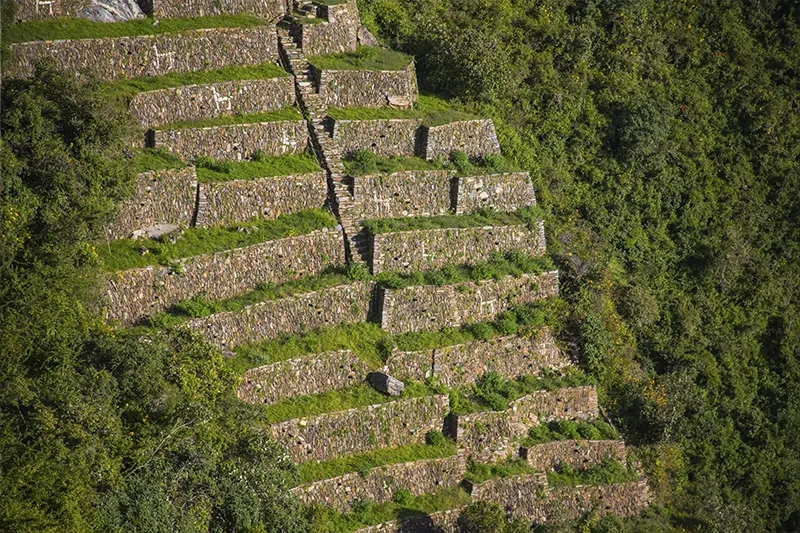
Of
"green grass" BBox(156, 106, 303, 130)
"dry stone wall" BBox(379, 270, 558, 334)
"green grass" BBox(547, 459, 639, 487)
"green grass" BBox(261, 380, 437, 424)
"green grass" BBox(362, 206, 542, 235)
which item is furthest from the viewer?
"green grass" BBox(362, 206, 542, 235)

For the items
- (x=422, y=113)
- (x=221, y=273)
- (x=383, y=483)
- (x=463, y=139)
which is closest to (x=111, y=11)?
(x=221, y=273)

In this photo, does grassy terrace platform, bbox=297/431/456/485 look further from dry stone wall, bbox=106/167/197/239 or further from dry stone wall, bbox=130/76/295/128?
dry stone wall, bbox=130/76/295/128

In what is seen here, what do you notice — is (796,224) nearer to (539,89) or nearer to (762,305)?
(762,305)

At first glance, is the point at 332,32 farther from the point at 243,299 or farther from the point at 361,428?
the point at 361,428

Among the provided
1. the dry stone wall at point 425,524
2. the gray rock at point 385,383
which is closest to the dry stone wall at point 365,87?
the gray rock at point 385,383

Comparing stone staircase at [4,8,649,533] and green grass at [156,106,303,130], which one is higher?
green grass at [156,106,303,130]

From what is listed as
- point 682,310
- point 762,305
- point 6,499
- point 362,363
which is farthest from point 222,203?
point 762,305

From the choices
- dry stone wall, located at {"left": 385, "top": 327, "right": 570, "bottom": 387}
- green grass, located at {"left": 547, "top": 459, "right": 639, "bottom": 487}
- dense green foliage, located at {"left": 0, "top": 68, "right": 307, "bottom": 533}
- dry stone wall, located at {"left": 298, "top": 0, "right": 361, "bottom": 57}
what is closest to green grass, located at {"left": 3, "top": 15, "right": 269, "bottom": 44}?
dry stone wall, located at {"left": 298, "top": 0, "right": 361, "bottom": 57}

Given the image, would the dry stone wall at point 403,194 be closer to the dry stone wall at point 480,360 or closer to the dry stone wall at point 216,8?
the dry stone wall at point 480,360
